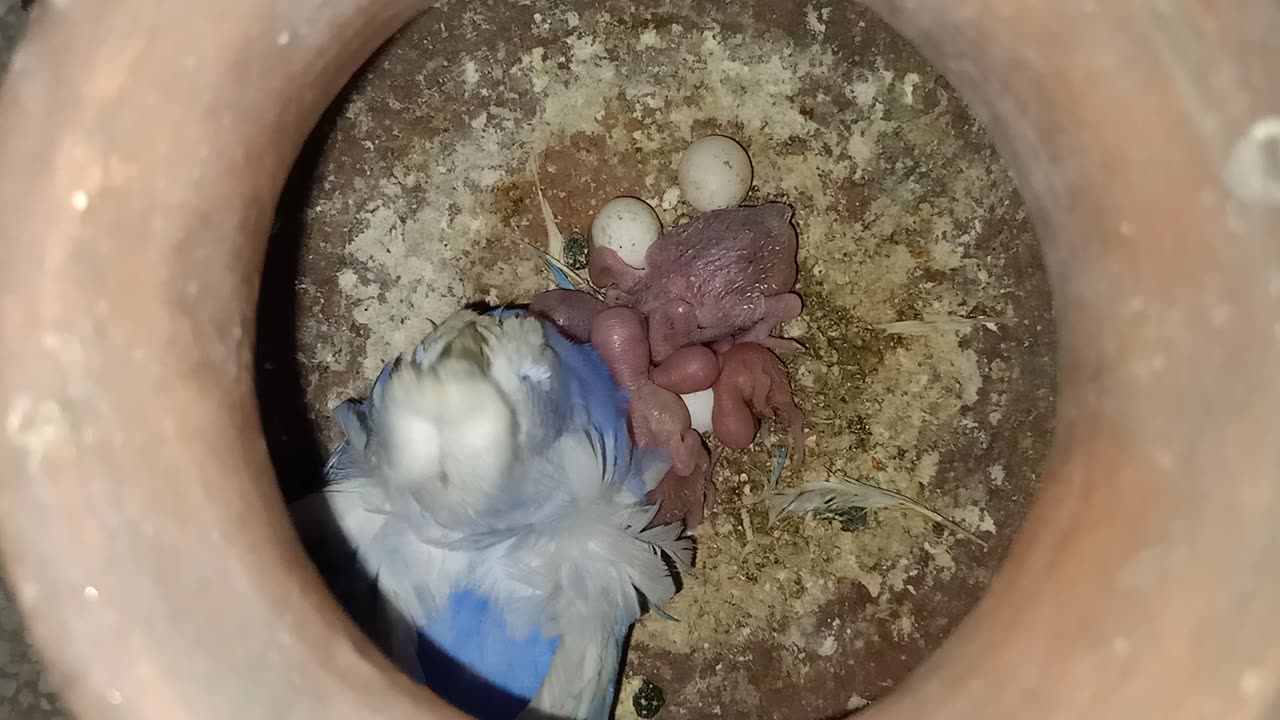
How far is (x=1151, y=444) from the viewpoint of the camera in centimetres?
65

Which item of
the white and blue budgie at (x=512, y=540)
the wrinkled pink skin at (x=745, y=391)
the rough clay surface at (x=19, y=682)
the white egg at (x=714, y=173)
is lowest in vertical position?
the rough clay surface at (x=19, y=682)

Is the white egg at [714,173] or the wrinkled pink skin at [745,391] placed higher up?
the white egg at [714,173]

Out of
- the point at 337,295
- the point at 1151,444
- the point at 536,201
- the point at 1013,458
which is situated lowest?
the point at 337,295

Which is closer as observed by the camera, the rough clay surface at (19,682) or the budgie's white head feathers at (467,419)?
the budgie's white head feathers at (467,419)

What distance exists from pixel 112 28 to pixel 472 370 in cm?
34

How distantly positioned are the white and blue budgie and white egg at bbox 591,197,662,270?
0.17 m

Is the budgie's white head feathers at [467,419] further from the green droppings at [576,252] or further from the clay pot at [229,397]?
the green droppings at [576,252]

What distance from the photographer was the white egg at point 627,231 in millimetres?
1087

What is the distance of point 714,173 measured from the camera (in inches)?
42.5

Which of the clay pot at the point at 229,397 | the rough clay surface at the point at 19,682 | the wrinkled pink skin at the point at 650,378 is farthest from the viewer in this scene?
the rough clay surface at the point at 19,682

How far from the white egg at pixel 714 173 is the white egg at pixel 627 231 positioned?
6 cm

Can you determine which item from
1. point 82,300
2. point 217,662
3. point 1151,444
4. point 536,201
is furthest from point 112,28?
point 1151,444

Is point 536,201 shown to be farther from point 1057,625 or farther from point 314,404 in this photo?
point 1057,625

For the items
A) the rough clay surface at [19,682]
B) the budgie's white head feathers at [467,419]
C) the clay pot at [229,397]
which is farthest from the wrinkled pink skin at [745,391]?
the rough clay surface at [19,682]
